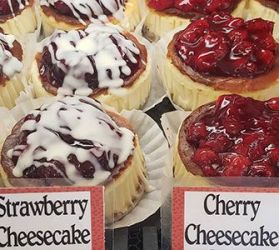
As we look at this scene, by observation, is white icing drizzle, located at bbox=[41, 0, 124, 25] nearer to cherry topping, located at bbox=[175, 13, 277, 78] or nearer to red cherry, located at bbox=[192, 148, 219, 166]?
cherry topping, located at bbox=[175, 13, 277, 78]

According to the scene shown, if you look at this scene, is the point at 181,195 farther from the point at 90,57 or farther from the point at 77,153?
the point at 90,57

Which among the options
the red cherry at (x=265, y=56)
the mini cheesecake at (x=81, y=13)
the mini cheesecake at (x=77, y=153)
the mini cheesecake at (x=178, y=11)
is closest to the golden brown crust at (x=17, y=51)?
the mini cheesecake at (x=81, y=13)

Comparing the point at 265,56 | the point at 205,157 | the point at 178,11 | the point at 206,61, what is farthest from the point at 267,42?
the point at 205,157

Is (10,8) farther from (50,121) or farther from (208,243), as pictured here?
(208,243)

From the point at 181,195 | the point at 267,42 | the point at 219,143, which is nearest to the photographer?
the point at 181,195

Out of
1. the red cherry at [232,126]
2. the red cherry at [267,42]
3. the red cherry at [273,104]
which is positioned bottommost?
the red cherry at [273,104]

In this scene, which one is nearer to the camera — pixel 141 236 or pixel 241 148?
pixel 241 148

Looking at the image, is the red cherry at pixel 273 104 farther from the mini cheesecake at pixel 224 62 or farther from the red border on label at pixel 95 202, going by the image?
the red border on label at pixel 95 202
